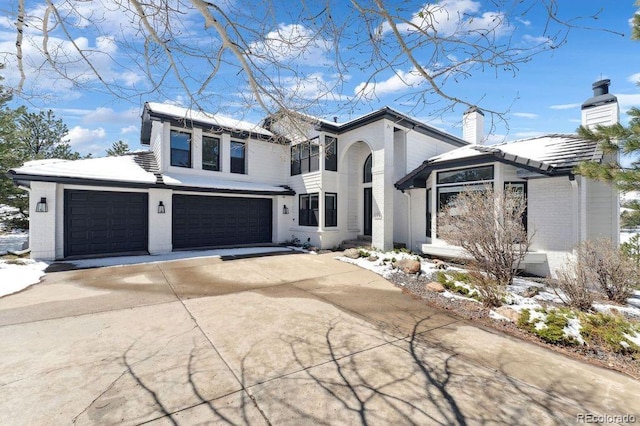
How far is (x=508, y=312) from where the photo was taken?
208 inches

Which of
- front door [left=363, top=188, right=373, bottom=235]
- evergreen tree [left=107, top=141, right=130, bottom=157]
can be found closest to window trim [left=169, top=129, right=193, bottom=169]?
front door [left=363, top=188, right=373, bottom=235]

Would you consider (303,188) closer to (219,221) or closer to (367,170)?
(367,170)

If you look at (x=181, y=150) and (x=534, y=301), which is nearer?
(x=534, y=301)

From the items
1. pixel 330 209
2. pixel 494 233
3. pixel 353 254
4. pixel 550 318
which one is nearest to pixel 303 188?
pixel 330 209

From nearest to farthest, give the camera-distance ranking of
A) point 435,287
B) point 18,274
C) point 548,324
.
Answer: point 548,324
point 435,287
point 18,274

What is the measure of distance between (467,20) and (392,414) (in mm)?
4329

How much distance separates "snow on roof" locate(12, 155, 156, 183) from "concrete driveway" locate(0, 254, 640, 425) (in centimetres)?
557

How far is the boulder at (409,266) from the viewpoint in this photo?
8.56 m

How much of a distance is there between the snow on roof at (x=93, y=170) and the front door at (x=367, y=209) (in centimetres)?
967

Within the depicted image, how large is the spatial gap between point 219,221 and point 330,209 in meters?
5.51

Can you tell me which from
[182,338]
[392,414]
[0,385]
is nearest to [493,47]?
[392,414]

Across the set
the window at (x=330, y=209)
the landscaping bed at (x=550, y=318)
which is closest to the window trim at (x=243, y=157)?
the window at (x=330, y=209)

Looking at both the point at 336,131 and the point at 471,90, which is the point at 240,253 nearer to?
the point at 336,131

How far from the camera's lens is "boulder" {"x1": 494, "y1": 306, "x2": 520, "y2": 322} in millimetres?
5096
